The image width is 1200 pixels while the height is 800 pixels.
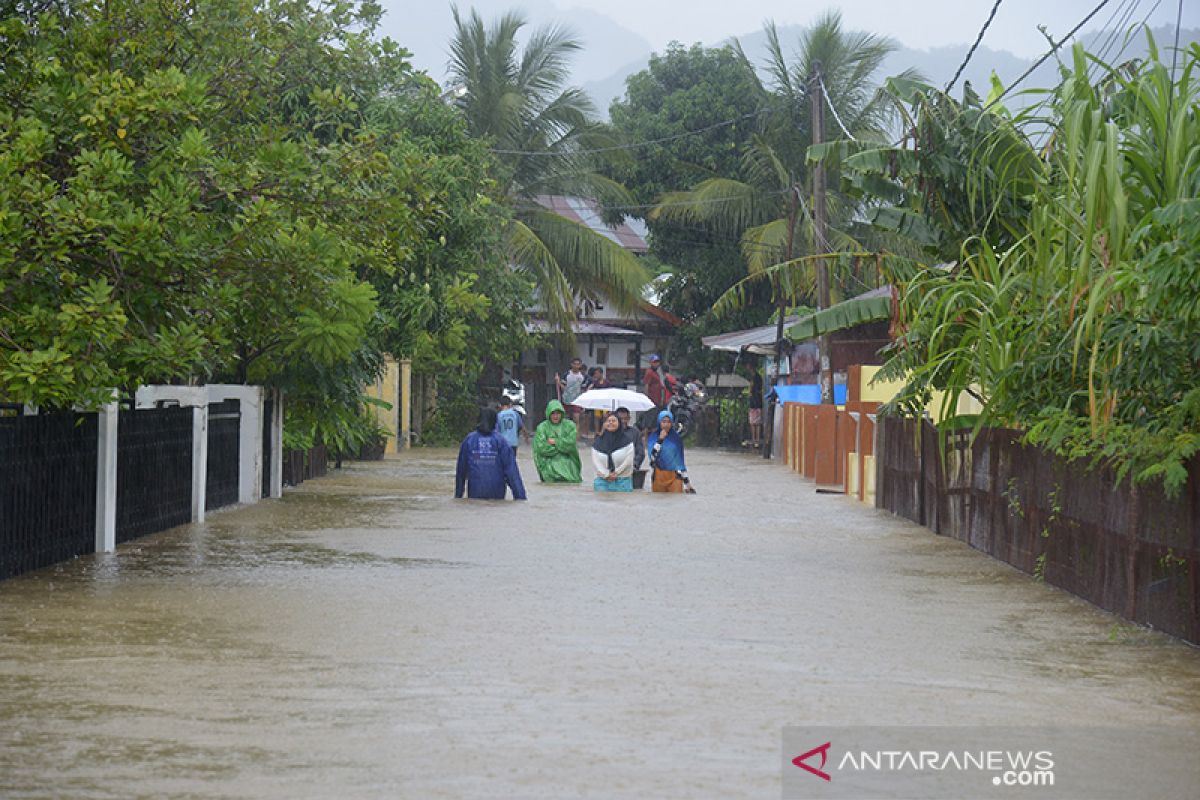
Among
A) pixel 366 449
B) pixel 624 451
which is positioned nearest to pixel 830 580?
pixel 624 451

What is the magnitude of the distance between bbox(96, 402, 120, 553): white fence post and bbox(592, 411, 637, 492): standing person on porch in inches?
436

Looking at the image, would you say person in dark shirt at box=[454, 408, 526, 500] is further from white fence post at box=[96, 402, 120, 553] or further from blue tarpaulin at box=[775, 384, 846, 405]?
blue tarpaulin at box=[775, 384, 846, 405]

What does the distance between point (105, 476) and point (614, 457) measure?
11378mm

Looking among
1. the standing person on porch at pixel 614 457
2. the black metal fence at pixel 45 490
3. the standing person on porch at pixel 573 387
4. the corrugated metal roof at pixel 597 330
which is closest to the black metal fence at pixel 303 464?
the standing person on porch at pixel 614 457

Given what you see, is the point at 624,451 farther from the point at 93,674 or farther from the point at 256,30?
the point at 93,674

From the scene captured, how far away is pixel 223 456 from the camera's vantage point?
21844mm

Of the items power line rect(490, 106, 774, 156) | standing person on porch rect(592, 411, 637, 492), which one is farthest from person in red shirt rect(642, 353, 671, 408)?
standing person on porch rect(592, 411, 637, 492)

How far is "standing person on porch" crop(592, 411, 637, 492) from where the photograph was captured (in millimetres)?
26484

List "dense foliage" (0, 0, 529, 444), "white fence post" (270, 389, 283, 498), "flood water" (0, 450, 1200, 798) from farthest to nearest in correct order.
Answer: "white fence post" (270, 389, 283, 498)
"dense foliage" (0, 0, 529, 444)
"flood water" (0, 450, 1200, 798)

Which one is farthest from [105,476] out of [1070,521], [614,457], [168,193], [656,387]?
[656,387]

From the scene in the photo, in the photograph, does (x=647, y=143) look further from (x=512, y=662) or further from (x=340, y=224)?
(x=512, y=662)

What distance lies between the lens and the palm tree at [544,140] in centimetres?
4541

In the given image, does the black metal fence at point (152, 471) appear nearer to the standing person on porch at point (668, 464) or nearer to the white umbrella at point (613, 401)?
the standing person on porch at point (668, 464)

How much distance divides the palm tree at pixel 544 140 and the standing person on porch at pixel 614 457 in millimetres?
18445
